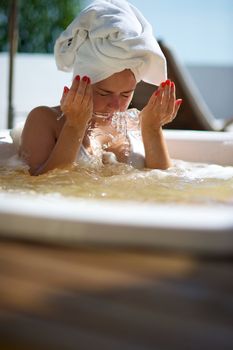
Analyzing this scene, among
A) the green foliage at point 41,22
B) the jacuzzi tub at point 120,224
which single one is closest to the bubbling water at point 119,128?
the jacuzzi tub at point 120,224

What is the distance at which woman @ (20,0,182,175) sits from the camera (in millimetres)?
2168

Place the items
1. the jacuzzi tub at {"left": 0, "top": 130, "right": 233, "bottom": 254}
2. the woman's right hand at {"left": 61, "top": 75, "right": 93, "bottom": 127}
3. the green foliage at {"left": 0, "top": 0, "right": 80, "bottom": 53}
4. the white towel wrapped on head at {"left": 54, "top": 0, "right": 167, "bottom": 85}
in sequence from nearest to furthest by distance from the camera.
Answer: the jacuzzi tub at {"left": 0, "top": 130, "right": 233, "bottom": 254}
the woman's right hand at {"left": 61, "top": 75, "right": 93, "bottom": 127}
the white towel wrapped on head at {"left": 54, "top": 0, "right": 167, "bottom": 85}
the green foliage at {"left": 0, "top": 0, "right": 80, "bottom": 53}

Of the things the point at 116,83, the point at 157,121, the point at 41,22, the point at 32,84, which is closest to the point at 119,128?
the point at 157,121

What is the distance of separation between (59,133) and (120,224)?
1319mm

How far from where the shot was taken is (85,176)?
211 centimetres

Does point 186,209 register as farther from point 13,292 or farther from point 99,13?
point 99,13

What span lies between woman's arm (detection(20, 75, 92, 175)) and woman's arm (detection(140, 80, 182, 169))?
36 centimetres

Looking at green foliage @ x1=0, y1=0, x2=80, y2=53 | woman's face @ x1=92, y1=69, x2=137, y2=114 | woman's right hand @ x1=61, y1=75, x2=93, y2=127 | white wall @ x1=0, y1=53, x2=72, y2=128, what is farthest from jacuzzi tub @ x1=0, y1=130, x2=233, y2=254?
green foliage @ x1=0, y1=0, x2=80, y2=53

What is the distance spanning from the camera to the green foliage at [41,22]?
13930 mm

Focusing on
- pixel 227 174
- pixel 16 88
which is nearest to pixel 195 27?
pixel 16 88

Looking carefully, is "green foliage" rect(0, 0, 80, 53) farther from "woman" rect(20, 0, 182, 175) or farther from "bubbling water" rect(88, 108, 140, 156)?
"woman" rect(20, 0, 182, 175)

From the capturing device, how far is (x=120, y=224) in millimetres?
1031

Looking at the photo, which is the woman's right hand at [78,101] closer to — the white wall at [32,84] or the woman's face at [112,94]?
the woman's face at [112,94]

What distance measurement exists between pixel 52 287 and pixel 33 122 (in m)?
1.29
